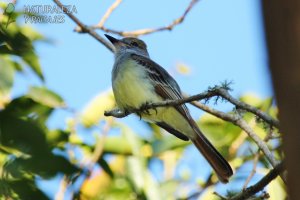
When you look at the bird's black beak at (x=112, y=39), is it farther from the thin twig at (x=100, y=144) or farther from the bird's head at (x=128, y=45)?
the thin twig at (x=100, y=144)

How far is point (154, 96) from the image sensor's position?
5.52 m

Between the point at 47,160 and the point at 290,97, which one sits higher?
the point at 290,97

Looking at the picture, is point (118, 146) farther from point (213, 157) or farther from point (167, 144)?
point (213, 157)

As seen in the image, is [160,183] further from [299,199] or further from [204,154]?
A: [299,199]

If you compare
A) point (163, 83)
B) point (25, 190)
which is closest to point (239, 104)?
point (25, 190)

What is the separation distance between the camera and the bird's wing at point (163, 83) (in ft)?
17.6

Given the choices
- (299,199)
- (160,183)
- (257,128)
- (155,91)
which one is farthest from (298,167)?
(155,91)

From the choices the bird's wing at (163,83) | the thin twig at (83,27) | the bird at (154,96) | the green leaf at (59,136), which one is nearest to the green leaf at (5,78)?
the green leaf at (59,136)

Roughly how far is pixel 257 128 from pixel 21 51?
3104 mm

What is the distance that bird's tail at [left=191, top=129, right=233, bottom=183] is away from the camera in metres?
4.44

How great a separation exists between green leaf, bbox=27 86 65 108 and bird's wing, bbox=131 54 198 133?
1691 millimetres

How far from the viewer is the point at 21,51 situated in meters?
2.33

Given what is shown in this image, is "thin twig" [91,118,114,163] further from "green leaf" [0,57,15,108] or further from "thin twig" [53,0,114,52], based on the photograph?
"thin twig" [53,0,114,52]

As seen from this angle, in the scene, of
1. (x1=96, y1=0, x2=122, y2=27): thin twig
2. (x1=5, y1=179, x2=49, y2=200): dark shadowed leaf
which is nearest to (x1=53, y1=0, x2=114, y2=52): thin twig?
(x1=96, y1=0, x2=122, y2=27): thin twig
